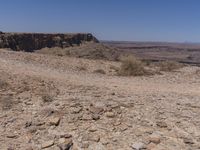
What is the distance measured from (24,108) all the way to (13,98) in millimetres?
791

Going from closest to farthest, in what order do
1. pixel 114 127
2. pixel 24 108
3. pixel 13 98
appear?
pixel 114 127 → pixel 24 108 → pixel 13 98

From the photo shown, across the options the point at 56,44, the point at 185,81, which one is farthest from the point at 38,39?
the point at 185,81

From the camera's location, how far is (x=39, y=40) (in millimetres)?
60781

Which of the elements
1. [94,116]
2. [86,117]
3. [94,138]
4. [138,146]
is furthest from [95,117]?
[138,146]

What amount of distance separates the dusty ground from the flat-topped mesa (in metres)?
40.4

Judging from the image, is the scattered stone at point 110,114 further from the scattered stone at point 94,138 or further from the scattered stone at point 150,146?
the scattered stone at point 150,146

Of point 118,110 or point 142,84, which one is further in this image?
point 142,84

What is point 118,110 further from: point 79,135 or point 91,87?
point 91,87

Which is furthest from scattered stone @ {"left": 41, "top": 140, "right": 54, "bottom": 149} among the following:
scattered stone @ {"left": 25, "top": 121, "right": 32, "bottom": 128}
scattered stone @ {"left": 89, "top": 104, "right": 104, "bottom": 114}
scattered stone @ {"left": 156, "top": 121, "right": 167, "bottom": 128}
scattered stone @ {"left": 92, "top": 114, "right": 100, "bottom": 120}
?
scattered stone @ {"left": 156, "top": 121, "right": 167, "bottom": 128}

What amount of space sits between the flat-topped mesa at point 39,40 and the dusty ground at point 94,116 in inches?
1589

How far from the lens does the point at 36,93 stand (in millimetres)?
10570

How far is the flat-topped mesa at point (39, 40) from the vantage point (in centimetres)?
5346

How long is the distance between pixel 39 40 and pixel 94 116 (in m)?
53.4

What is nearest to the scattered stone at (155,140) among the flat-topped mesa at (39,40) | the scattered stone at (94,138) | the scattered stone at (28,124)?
the scattered stone at (94,138)
